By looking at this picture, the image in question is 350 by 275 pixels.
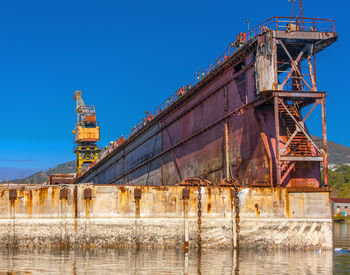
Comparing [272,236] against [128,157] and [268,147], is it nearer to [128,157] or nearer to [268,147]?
[268,147]

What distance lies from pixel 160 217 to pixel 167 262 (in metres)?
5.20

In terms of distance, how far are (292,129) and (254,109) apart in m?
2.61

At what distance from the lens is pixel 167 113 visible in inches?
1886

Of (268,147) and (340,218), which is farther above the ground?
(268,147)

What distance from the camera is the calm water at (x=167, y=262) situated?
1864 cm

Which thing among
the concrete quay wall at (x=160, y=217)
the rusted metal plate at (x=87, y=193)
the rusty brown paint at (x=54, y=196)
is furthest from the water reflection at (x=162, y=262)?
the rusted metal plate at (x=87, y=193)

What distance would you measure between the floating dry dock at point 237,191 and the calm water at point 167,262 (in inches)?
39.0

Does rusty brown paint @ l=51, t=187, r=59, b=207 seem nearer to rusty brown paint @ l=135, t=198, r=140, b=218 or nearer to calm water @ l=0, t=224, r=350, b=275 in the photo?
calm water @ l=0, t=224, r=350, b=275

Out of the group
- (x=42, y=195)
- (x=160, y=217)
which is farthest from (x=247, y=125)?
(x=42, y=195)

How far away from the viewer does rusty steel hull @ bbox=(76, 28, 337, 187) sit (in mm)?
29312

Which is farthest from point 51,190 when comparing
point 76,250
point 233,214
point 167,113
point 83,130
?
point 83,130

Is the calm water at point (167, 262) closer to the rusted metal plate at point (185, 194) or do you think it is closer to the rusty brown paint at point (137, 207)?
the rusty brown paint at point (137, 207)

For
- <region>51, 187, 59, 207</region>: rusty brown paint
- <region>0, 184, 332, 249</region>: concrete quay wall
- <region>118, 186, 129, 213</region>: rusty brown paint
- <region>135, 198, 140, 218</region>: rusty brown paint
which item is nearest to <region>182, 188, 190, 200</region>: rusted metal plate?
<region>0, 184, 332, 249</region>: concrete quay wall

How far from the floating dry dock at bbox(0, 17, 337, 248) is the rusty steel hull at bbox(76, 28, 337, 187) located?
7 cm
